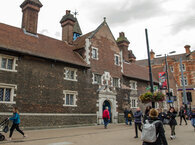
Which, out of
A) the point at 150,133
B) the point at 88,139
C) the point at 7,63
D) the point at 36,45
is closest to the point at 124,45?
the point at 36,45

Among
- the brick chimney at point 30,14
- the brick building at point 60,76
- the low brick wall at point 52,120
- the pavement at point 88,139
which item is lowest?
the pavement at point 88,139

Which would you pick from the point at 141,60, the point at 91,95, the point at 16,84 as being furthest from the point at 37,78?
the point at 141,60

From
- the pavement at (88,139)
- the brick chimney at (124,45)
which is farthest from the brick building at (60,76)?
the brick chimney at (124,45)

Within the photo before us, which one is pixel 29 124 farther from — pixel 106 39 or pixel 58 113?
pixel 106 39

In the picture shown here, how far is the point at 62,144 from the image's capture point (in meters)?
8.48

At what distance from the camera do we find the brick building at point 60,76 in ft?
50.2

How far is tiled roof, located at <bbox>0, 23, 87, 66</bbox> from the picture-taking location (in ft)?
52.9

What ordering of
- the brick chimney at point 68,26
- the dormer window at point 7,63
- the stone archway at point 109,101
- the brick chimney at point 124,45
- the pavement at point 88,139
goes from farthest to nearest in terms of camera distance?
the brick chimney at point 124,45, the brick chimney at point 68,26, the stone archway at point 109,101, the dormer window at point 7,63, the pavement at point 88,139

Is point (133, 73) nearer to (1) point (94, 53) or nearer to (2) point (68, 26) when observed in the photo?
(1) point (94, 53)

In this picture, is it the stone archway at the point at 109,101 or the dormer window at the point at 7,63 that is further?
the stone archway at the point at 109,101

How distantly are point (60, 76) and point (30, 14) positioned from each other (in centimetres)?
746

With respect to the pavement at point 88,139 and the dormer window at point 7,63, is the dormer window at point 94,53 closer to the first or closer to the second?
the dormer window at point 7,63

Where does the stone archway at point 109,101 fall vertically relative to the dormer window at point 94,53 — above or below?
below

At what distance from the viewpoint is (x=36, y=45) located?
1858 centimetres
